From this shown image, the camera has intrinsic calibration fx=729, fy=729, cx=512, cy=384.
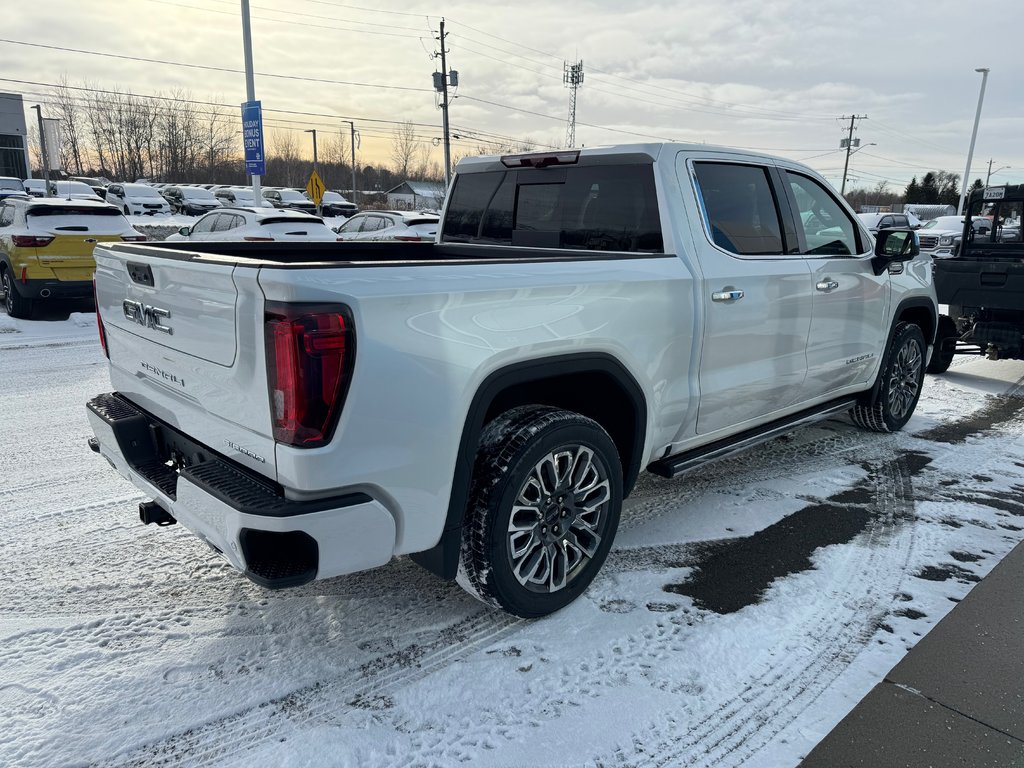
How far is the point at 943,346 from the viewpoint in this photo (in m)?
7.83

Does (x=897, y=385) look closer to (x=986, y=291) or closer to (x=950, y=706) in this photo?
(x=986, y=291)

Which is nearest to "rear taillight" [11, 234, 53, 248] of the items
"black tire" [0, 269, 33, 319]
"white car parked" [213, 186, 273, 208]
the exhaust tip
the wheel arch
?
"black tire" [0, 269, 33, 319]

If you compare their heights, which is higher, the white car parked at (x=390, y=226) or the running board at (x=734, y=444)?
the white car parked at (x=390, y=226)

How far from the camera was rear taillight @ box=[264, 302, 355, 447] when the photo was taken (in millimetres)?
2152

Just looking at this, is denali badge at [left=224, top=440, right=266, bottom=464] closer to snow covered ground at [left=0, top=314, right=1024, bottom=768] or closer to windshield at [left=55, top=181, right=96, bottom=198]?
snow covered ground at [left=0, top=314, right=1024, bottom=768]

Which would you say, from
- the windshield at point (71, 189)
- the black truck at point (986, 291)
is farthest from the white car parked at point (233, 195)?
the black truck at point (986, 291)

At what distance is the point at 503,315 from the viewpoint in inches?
104

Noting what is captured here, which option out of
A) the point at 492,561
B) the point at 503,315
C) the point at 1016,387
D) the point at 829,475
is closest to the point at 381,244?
the point at 503,315

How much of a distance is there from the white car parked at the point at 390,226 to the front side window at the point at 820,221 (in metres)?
10.6

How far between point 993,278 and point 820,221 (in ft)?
13.1

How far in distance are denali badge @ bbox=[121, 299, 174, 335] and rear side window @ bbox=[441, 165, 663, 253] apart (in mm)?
2061

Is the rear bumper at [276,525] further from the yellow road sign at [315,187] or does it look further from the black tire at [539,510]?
the yellow road sign at [315,187]

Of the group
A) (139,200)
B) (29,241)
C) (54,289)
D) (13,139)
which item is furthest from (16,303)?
(13,139)

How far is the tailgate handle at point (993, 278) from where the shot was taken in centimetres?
719
